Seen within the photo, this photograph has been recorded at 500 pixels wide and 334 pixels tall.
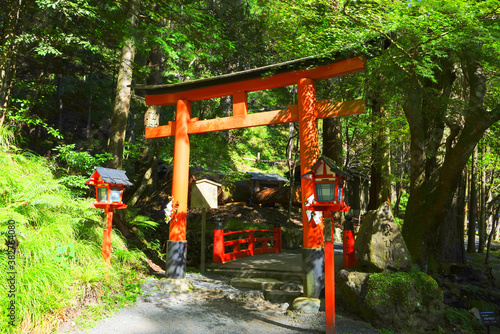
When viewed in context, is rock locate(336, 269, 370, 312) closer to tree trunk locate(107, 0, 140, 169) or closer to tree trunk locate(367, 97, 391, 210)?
tree trunk locate(367, 97, 391, 210)

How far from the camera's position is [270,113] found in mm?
7379

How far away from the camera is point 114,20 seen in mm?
9320

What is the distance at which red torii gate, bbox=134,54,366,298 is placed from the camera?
6.50m

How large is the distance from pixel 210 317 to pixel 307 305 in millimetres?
1741

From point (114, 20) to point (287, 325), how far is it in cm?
866

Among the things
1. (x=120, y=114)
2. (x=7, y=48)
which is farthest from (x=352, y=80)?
(x=7, y=48)

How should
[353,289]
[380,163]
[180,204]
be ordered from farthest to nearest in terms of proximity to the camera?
[380,163]
[180,204]
[353,289]

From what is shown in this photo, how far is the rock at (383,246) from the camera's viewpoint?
616 cm

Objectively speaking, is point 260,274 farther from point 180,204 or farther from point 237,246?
point 180,204

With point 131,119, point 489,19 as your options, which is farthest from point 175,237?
point 131,119

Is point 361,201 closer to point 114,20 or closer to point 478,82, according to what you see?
point 478,82

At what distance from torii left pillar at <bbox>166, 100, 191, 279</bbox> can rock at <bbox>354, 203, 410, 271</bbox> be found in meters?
3.99

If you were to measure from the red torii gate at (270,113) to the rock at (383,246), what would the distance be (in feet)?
2.77

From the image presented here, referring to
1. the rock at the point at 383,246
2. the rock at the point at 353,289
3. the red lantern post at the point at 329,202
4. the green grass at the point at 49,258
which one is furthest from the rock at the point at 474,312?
the green grass at the point at 49,258
